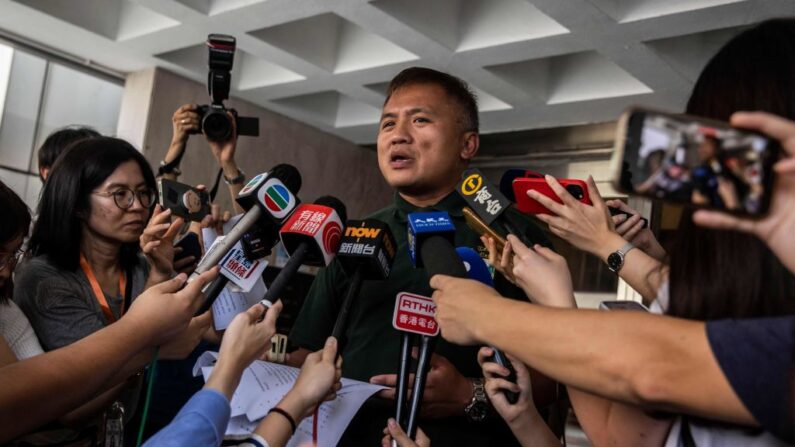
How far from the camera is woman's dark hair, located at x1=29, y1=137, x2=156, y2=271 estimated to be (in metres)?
2.00

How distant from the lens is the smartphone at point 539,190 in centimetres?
133

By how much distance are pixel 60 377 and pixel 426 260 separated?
0.61 m

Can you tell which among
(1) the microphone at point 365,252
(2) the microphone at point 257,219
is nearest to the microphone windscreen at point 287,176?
(2) the microphone at point 257,219

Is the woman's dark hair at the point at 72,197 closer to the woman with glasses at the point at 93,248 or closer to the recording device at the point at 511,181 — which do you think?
the woman with glasses at the point at 93,248

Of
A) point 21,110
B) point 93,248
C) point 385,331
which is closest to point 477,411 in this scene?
point 385,331

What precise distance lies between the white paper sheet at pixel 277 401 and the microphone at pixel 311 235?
0.22 meters

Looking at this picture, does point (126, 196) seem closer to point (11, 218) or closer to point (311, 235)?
point (11, 218)

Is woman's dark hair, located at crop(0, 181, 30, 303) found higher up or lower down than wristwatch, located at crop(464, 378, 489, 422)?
higher up

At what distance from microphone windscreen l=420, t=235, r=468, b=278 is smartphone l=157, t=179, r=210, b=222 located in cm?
79

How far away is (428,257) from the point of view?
4.17ft

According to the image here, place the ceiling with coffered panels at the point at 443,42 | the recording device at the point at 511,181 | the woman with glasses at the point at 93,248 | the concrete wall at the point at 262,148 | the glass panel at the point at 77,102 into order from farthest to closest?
the concrete wall at the point at 262,148, the glass panel at the point at 77,102, the ceiling with coffered panels at the point at 443,42, the woman with glasses at the point at 93,248, the recording device at the point at 511,181

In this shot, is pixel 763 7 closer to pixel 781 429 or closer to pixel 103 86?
pixel 781 429

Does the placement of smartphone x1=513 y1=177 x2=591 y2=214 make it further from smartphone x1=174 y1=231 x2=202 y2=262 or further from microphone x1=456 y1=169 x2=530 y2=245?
smartphone x1=174 y1=231 x2=202 y2=262

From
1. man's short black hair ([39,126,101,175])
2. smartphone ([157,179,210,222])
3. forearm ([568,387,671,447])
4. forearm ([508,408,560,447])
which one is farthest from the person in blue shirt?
man's short black hair ([39,126,101,175])
